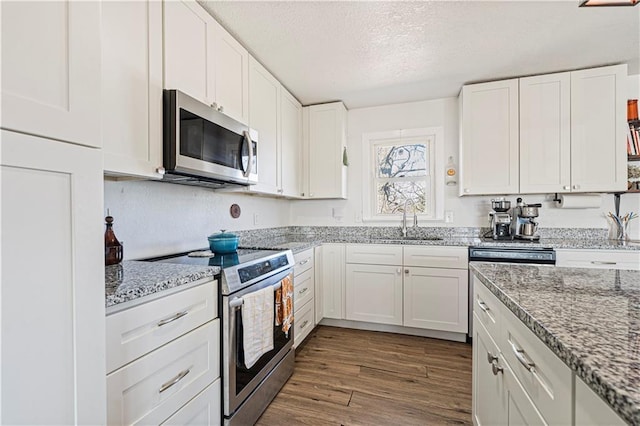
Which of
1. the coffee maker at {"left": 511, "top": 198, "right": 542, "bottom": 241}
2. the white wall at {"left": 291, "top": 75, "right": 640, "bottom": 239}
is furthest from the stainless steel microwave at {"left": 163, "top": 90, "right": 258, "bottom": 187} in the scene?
the coffee maker at {"left": 511, "top": 198, "right": 542, "bottom": 241}

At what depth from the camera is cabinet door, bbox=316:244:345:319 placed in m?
3.05

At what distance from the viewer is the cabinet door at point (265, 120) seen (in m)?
2.39

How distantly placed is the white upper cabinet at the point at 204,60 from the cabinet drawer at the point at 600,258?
280 cm

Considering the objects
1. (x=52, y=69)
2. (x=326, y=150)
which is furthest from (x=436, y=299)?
(x=52, y=69)

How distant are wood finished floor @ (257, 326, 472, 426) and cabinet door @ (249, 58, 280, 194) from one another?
1.51 m

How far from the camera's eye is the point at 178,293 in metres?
1.19

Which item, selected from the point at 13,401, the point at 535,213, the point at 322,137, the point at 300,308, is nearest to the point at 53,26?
the point at 13,401

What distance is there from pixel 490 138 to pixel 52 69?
3145 millimetres

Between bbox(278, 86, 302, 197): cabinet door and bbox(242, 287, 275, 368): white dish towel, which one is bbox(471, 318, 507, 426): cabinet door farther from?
bbox(278, 86, 302, 197): cabinet door

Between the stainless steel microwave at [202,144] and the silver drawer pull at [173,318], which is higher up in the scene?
the stainless steel microwave at [202,144]

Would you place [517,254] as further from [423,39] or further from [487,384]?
[423,39]

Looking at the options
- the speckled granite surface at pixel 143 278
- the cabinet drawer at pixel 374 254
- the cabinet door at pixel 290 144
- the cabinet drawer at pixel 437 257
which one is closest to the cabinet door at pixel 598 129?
the cabinet drawer at pixel 437 257

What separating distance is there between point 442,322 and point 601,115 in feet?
7.51

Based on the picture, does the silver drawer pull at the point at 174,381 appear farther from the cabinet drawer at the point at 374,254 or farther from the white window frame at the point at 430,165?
the white window frame at the point at 430,165
